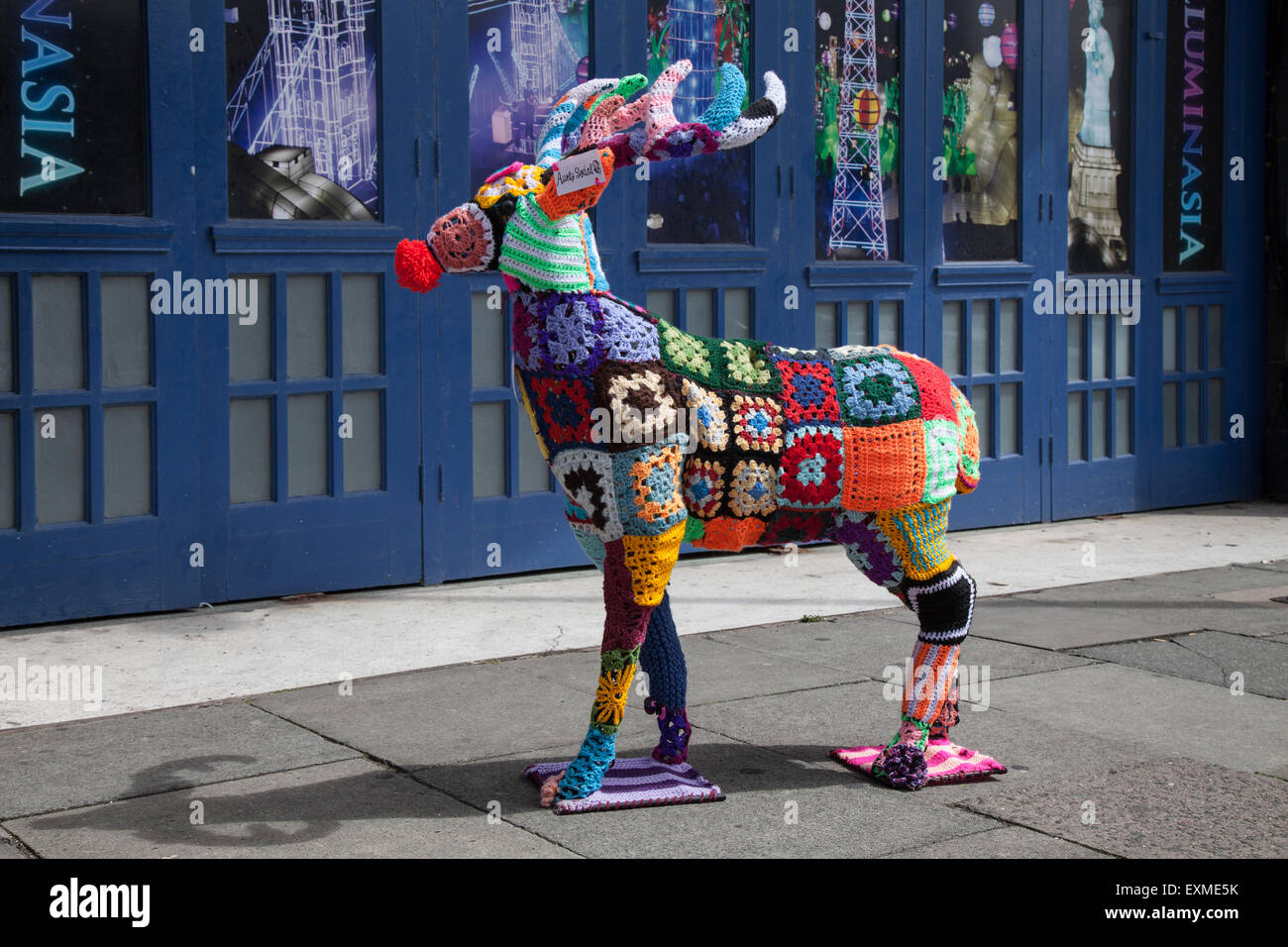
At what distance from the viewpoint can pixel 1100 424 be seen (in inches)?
380

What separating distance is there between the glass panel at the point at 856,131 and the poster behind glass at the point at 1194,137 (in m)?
2.36

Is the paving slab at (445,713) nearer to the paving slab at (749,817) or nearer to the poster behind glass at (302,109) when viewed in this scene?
the paving slab at (749,817)

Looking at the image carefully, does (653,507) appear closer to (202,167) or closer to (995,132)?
(202,167)

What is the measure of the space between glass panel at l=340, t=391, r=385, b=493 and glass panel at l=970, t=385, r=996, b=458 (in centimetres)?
371

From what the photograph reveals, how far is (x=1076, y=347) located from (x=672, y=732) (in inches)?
230

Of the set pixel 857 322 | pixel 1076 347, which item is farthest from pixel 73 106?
pixel 1076 347

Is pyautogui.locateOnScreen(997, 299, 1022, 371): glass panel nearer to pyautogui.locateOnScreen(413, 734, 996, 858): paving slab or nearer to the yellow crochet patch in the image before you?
pyautogui.locateOnScreen(413, 734, 996, 858): paving slab

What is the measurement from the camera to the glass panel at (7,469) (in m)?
6.19

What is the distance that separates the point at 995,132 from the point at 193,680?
5.83 meters

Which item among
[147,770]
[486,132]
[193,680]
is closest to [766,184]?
[486,132]

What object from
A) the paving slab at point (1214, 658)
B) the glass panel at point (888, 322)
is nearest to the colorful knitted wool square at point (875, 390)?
the paving slab at point (1214, 658)

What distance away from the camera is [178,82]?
649 centimetres

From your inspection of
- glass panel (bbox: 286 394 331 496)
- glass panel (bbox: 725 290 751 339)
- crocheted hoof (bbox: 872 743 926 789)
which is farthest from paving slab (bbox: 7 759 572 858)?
glass panel (bbox: 725 290 751 339)

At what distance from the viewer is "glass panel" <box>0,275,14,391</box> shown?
20.3ft
